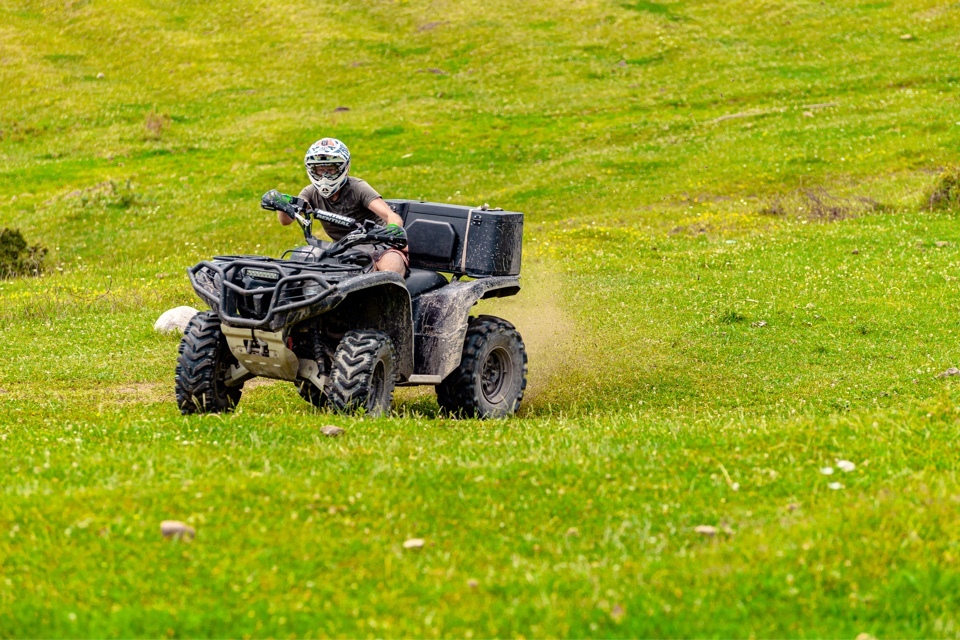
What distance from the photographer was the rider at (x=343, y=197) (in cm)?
1243

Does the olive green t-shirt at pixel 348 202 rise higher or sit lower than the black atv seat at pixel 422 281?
higher

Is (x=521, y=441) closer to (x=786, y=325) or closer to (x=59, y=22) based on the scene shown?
(x=786, y=325)

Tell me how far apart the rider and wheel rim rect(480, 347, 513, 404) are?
6.21 feet

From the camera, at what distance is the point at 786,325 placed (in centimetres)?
1828

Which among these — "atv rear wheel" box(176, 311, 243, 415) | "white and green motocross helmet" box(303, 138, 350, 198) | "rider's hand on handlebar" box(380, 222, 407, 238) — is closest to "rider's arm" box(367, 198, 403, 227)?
"rider's hand on handlebar" box(380, 222, 407, 238)

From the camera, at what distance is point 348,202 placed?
1281 cm

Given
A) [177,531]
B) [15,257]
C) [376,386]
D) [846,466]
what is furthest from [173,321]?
[846,466]

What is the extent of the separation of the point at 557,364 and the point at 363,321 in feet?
15.9

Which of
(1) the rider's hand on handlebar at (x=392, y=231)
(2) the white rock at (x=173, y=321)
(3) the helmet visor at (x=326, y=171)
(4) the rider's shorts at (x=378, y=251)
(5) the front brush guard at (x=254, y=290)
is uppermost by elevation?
(3) the helmet visor at (x=326, y=171)

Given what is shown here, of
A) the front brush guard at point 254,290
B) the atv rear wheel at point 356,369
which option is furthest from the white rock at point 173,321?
the atv rear wheel at point 356,369

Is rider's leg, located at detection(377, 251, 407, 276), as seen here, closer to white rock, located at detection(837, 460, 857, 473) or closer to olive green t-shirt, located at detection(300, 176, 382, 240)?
olive green t-shirt, located at detection(300, 176, 382, 240)

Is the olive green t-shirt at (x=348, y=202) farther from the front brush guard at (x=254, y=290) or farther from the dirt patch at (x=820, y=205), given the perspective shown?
the dirt patch at (x=820, y=205)

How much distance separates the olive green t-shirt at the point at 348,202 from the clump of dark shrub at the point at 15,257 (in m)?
16.7

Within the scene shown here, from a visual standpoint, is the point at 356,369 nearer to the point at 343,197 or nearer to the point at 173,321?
the point at 343,197
